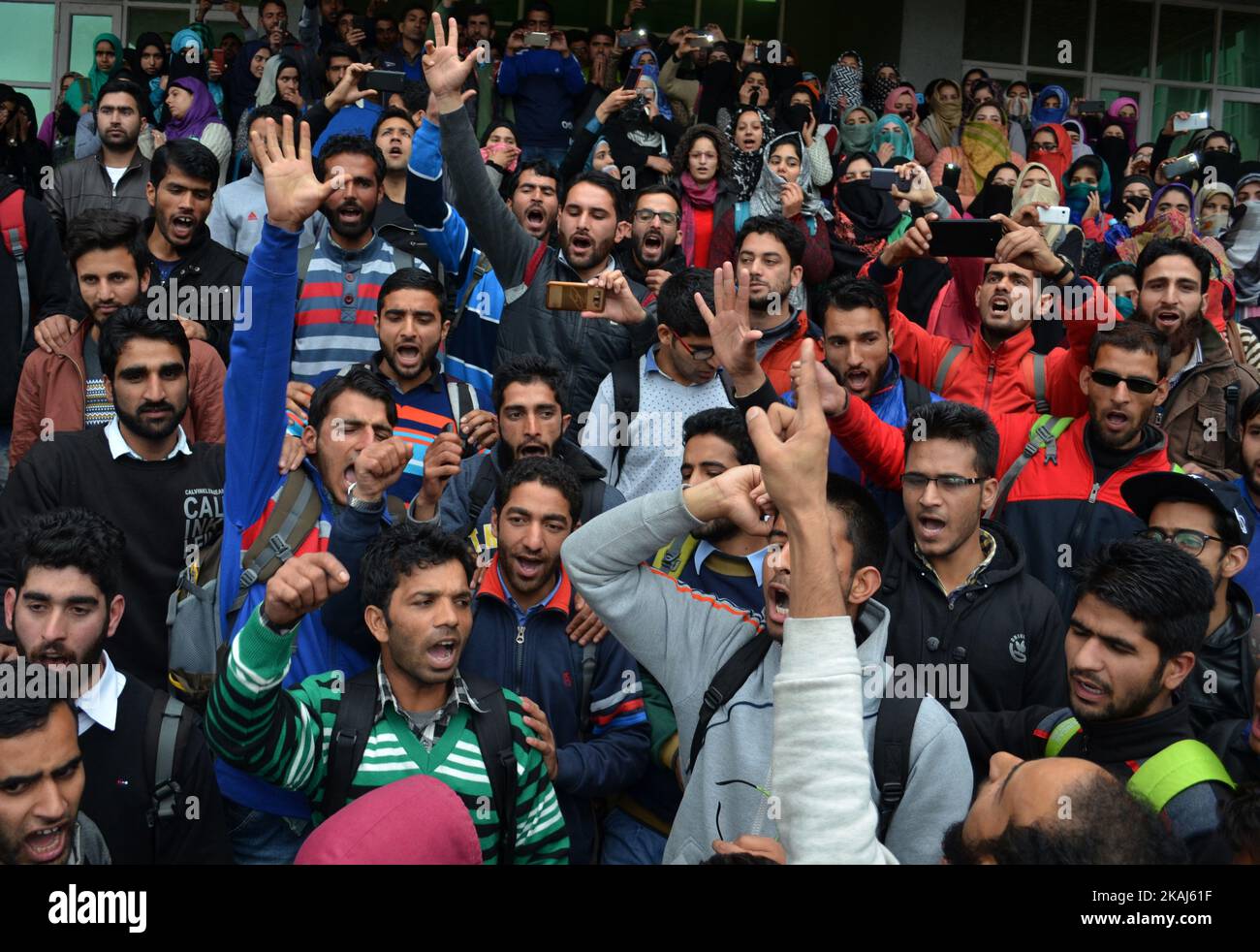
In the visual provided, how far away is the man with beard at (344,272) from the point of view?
5461 mm

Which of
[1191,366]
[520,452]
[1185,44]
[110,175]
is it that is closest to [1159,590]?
[520,452]

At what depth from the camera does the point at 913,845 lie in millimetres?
2879

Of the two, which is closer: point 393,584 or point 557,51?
point 393,584

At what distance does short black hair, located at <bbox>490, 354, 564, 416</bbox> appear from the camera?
4723 mm

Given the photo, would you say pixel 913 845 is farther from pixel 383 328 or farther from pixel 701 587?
pixel 383 328

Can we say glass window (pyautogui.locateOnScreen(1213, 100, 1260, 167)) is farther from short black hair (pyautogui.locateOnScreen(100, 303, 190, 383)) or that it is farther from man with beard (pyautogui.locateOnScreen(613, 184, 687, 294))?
short black hair (pyautogui.locateOnScreen(100, 303, 190, 383))

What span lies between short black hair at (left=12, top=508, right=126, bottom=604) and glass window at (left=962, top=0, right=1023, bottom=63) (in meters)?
15.2

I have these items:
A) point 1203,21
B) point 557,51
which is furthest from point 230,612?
point 1203,21

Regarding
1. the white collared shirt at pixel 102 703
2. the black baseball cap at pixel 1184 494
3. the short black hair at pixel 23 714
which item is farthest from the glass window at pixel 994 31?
the short black hair at pixel 23 714

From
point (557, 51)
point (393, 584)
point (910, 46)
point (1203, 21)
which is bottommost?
point (393, 584)

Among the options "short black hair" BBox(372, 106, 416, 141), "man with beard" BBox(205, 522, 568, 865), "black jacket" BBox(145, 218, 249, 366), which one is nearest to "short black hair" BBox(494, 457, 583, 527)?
"man with beard" BBox(205, 522, 568, 865)

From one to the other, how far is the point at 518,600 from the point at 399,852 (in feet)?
6.41

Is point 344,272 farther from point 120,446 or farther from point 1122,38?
point 1122,38

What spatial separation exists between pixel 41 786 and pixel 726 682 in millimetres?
1569
